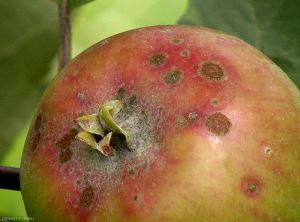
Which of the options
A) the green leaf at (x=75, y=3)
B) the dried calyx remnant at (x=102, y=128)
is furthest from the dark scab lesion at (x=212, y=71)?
the green leaf at (x=75, y=3)

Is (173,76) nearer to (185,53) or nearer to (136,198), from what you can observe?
(185,53)

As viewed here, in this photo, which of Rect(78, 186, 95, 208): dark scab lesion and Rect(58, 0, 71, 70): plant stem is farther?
Rect(58, 0, 71, 70): plant stem

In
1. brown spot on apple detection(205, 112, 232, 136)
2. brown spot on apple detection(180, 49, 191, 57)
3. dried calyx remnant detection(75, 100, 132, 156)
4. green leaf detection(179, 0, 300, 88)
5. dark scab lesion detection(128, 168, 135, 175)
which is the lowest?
green leaf detection(179, 0, 300, 88)

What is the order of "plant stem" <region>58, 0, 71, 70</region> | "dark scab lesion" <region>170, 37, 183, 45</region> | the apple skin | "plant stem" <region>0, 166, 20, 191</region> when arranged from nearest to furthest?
the apple skin → "dark scab lesion" <region>170, 37, 183, 45</region> → "plant stem" <region>0, 166, 20, 191</region> → "plant stem" <region>58, 0, 71, 70</region>

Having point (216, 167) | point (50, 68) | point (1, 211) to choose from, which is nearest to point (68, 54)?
point (50, 68)

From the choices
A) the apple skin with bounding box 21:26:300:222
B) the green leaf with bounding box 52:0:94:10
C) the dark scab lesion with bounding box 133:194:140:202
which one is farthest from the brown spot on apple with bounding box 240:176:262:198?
the green leaf with bounding box 52:0:94:10

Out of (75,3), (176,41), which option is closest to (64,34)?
(75,3)

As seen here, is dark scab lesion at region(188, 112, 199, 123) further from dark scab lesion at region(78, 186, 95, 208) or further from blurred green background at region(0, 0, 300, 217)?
blurred green background at region(0, 0, 300, 217)

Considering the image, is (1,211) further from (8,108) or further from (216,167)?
(216,167)
